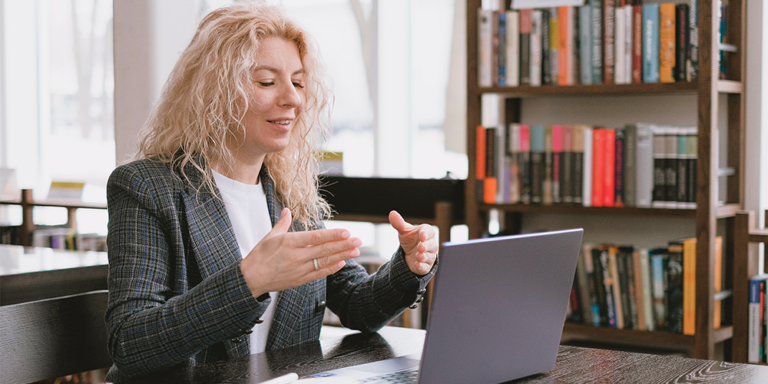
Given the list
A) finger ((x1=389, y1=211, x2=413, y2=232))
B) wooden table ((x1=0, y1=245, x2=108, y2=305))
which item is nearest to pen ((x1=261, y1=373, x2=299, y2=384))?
finger ((x1=389, y1=211, x2=413, y2=232))

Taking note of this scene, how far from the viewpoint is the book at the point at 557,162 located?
104 inches

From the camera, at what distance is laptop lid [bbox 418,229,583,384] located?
934mm

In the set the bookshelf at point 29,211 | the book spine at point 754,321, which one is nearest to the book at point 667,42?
the book spine at point 754,321

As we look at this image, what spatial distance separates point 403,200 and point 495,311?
203 cm

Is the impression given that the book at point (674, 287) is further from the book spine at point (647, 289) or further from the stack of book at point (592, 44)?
the stack of book at point (592, 44)

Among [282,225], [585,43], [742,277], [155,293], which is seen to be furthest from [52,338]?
[742,277]

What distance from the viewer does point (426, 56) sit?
10.8 ft

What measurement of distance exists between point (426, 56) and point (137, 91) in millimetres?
1185

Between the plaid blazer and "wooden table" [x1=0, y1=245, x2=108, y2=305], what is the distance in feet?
2.20

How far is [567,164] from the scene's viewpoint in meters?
2.62

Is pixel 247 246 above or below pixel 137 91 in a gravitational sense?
below

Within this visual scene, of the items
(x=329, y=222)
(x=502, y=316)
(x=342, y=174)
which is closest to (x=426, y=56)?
(x=342, y=174)

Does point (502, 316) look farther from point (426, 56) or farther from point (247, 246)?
point (426, 56)

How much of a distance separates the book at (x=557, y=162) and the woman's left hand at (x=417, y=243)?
138 centimetres
